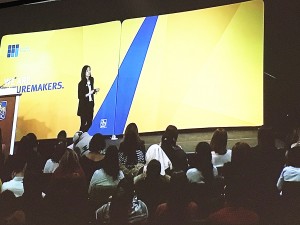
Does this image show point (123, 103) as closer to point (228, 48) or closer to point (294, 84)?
point (228, 48)

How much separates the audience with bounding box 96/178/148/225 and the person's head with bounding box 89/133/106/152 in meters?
0.21

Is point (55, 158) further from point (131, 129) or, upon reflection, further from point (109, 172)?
point (131, 129)

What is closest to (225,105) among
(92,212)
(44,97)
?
(92,212)

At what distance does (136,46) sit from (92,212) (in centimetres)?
80

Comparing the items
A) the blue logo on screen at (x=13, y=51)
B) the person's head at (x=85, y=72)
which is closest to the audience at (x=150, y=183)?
the person's head at (x=85, y=72)

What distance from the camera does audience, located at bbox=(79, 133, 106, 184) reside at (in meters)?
2.32

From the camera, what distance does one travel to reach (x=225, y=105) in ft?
7.11

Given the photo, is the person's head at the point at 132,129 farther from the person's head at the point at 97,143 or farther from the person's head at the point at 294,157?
the person's head at the point at 294,157

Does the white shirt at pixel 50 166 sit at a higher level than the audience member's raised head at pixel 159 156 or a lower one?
lower

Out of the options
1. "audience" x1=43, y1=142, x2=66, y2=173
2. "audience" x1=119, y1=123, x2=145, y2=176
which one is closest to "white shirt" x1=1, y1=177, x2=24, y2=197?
"audience" x1=43, y1=142, x2=66, y2=173

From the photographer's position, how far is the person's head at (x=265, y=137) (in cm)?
205

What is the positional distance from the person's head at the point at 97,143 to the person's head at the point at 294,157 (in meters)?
0.84

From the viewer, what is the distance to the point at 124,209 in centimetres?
220

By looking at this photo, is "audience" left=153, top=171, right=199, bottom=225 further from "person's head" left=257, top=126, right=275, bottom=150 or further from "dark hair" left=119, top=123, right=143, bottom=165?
"person's head" left=257, top=126, right=275, bottom=150
